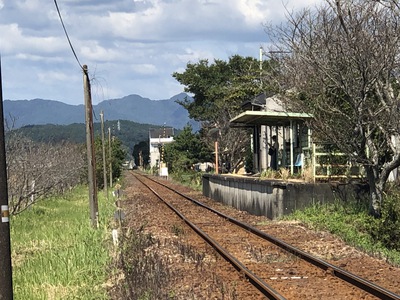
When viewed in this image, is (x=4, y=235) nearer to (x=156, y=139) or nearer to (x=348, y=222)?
(x=348, y=222)

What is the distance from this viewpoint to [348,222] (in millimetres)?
16641

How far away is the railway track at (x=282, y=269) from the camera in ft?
28.9

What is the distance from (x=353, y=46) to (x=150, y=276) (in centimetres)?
876

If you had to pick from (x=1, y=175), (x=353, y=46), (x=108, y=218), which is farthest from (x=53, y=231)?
(x=1, y=175)

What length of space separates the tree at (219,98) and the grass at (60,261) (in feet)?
98.2

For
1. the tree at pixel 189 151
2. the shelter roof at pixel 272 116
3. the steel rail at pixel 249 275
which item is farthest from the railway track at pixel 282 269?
the tree at pixel 189 151

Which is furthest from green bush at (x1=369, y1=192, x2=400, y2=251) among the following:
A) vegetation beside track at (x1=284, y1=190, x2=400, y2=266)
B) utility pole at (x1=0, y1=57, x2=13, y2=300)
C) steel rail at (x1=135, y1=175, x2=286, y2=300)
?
utility pole at (x1=0, y1=57, x2=13, y2=300)

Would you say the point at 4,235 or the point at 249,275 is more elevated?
the point at 4,235

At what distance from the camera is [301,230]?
635 inches

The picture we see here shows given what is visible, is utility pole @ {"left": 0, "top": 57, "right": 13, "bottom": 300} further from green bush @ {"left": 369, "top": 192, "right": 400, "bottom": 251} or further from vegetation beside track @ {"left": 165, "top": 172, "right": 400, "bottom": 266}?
green bush @ {"left": 369, "top": 192, "right": 400, "bottom": 251}

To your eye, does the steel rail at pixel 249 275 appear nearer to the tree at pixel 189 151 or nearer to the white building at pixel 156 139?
the tree at pixel 189 151

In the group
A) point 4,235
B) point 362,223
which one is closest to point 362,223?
point 362,223

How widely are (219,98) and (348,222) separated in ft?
119

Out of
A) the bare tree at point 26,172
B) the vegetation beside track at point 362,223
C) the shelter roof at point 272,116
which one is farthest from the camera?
the shelter roof at point 272,116
